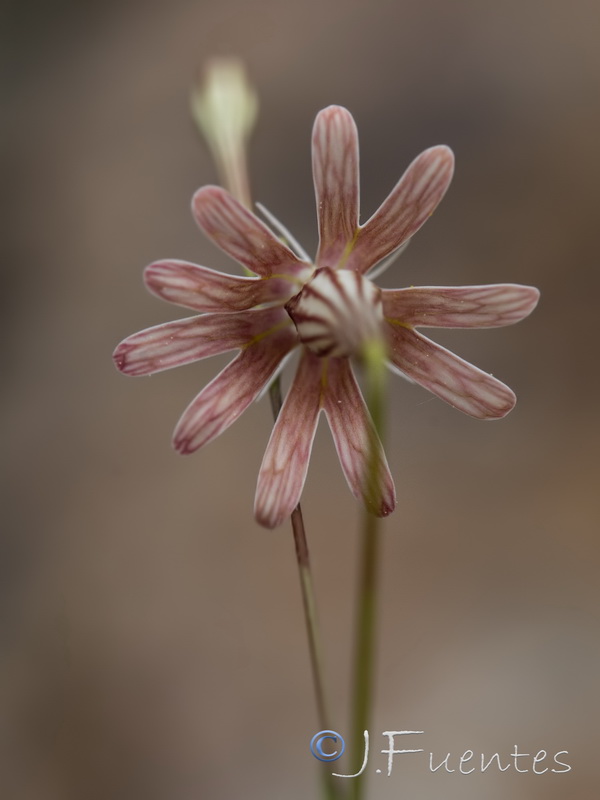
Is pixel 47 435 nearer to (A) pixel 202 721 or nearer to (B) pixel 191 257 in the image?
(B) pixel 191 257

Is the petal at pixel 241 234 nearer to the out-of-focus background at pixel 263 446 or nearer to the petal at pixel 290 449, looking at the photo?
the petal at pixel 290 449

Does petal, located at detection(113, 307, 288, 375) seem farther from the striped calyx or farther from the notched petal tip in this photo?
the notched petal tip

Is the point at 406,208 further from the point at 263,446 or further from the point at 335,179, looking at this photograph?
the point at 263,446

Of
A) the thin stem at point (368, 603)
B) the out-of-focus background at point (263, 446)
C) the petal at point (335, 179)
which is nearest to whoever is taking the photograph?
the thin stem at point (368, 603)

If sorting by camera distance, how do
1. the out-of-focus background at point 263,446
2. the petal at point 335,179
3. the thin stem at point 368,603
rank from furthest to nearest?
the out-of-focus background at point 263,446 < the petal at point 335,179 < the thin stem at point 368,603

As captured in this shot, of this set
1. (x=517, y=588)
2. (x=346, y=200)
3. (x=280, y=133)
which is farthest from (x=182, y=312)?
(x=346, y=200)

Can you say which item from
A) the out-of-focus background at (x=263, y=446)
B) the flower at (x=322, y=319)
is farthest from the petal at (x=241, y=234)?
the out-of-focus background at (x=263, y=446)

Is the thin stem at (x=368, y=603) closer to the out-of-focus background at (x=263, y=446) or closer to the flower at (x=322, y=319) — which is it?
the flower at (x=322, y=319)

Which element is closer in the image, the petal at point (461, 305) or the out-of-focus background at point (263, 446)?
the petal at point (461, 305)

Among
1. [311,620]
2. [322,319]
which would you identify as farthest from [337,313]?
[311,620]

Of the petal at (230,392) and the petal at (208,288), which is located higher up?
the petal at (208,288)
